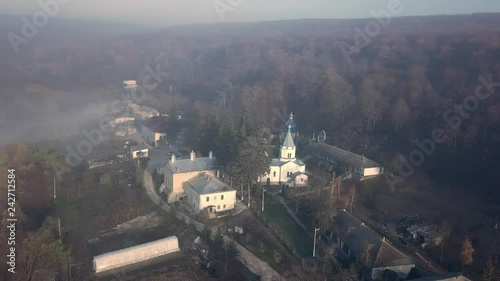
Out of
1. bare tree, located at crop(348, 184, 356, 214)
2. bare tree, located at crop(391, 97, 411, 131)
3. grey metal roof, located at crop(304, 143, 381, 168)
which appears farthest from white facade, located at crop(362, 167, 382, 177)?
bare tree, located at crop(391, 97, 411, 131)

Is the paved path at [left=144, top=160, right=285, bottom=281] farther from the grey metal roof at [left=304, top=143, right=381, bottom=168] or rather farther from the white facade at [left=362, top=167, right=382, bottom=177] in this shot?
the grey metal roof at [left=304, top=143, right=381, bottom=168]

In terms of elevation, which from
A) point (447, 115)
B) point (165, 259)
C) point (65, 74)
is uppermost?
point (65, 74)

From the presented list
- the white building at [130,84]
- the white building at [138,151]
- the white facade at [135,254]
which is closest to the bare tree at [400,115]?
the white building at [138,151]

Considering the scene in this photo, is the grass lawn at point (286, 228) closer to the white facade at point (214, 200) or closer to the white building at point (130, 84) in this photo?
the white facade at point (214, 200)

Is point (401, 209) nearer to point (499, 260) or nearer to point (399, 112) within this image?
point (499, 260)

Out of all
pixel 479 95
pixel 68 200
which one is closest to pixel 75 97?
pixel 68 200

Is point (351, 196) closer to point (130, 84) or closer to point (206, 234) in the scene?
point (206, 234)
